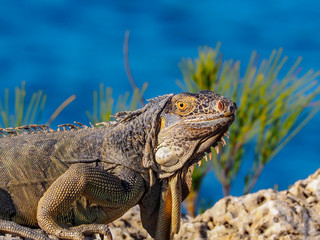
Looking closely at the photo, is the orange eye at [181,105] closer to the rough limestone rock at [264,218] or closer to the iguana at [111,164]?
the iguana at [111,164]

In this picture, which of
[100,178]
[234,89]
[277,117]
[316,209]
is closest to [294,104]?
[277,117]

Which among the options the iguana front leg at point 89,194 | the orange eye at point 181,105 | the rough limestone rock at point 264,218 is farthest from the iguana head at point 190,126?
the rough limestone rock at point 264,218

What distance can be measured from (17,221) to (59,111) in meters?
3.46

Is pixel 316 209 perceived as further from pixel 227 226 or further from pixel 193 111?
pixel 193 111

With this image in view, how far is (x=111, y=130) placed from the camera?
424 centimetres

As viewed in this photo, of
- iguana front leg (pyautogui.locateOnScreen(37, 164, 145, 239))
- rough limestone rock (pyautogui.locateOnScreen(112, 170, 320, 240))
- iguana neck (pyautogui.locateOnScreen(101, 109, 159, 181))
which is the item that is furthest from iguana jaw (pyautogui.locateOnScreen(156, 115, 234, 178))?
rough limestone rock (pyautogui.locateOnScreen(112, 170, 320, 240))

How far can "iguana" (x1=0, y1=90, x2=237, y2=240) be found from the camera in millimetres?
3891

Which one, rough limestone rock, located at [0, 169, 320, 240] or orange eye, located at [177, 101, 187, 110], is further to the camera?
rough limestone rock, located at [0, 169, 320, 240]

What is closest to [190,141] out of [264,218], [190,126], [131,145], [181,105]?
[190,126]

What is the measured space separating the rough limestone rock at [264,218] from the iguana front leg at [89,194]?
98cm

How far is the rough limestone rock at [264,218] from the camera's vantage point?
14.5 ft

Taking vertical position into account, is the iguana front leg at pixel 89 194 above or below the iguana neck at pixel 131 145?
below

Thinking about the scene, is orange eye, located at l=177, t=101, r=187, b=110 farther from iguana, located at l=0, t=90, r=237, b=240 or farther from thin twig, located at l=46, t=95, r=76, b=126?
thin twig, located at l=46, t=95, r=76, b=126

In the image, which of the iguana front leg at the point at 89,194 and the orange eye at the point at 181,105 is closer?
the iguana front leg at the point at 89,194
